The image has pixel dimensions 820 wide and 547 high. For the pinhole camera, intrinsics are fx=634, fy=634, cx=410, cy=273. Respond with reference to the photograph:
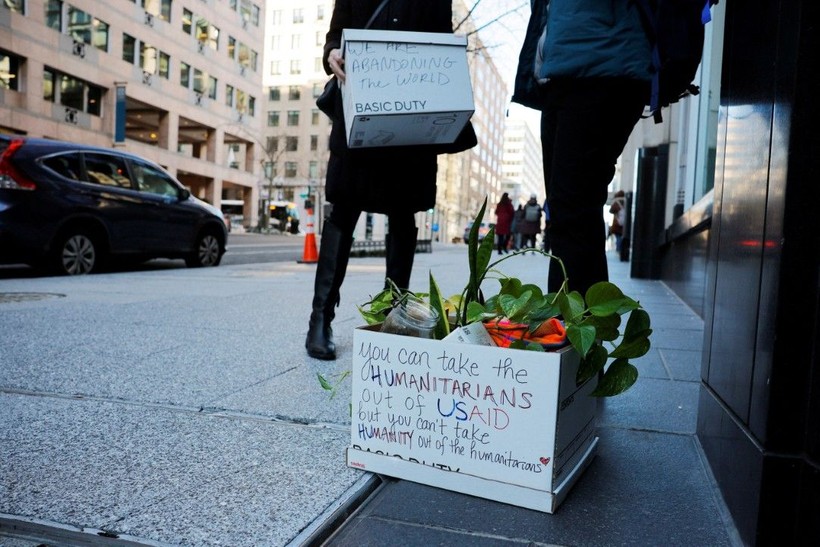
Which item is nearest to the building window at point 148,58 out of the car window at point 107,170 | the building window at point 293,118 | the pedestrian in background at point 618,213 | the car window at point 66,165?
the pedestrian in background at point 618,213

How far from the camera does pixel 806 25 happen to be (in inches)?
43.5

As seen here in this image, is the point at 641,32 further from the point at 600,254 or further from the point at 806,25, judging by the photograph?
the point at 806,25

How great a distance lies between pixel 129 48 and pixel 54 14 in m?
5.31

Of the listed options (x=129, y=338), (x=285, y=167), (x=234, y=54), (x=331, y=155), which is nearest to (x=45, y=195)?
(x=129, y=338)

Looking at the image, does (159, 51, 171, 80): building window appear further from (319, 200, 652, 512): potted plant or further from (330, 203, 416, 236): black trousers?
(319, 200, 652, 512): potted plant

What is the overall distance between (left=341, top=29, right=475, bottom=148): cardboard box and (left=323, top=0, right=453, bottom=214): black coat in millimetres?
501

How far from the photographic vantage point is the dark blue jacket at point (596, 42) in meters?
1.95

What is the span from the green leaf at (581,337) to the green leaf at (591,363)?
0.15 m

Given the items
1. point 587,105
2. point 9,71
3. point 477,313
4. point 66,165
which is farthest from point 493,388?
point 9,71

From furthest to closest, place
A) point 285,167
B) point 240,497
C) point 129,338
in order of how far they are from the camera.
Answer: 1. point 285,167
2. point 129,338
3. point 240,497

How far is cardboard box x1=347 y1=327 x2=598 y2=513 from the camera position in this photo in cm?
132

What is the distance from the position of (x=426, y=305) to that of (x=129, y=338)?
2173mm

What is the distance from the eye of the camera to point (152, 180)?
8.27m

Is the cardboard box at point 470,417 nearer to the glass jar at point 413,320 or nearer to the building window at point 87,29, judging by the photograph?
the glass jar at point 413,320
